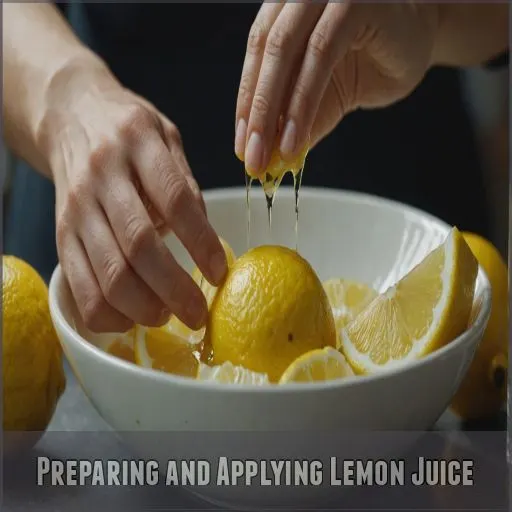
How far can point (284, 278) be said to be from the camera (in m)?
0.62

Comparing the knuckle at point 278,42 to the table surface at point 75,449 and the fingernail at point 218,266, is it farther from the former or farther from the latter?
the table surface at point 75,449

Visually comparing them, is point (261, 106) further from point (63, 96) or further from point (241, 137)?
point (63, 96)

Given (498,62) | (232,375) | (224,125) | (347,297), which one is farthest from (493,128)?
(232,375)

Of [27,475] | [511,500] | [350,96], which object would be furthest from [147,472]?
[350,96]

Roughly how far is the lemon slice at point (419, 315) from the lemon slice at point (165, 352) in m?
0.12

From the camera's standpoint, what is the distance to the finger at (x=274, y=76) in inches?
25.5

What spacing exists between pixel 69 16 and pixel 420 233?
0.53 meters

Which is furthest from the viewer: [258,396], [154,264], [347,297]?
[347,297]

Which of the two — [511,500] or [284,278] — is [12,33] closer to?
[284,278]

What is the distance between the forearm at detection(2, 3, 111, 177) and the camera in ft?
2.58

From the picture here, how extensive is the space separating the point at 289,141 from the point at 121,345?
0.74 feet

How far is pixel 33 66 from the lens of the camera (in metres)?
0.81

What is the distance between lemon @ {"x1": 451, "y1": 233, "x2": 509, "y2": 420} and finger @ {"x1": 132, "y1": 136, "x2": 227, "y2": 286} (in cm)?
23

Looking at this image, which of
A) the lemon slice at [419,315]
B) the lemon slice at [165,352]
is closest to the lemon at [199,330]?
the lemon slice at [165,352]
